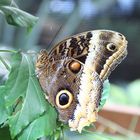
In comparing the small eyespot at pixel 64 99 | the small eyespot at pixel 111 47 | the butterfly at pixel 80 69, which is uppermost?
the small eyespot at pixel 111 47

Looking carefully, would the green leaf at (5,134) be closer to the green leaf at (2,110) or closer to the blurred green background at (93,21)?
the green leaf at (2,110)

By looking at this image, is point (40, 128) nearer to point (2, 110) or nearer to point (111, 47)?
point (2, 110)

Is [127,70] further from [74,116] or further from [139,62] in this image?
[74,116]

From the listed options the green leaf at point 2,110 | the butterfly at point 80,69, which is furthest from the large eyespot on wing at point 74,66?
the green leaf at point 2,110

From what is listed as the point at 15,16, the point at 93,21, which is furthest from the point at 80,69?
the point at 93,21

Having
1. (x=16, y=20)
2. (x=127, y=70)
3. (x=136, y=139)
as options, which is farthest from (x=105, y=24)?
(x=16, y=20)

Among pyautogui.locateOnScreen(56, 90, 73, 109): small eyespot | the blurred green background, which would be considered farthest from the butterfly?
the blurred green background

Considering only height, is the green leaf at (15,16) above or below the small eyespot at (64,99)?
above

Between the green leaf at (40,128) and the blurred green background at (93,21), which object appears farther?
the blurred green background at (93,21)
